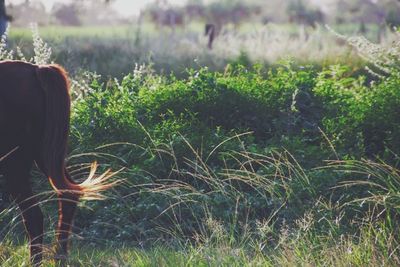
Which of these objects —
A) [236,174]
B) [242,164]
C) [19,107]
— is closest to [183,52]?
[236,174]

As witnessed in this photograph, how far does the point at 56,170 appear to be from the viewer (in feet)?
19.9

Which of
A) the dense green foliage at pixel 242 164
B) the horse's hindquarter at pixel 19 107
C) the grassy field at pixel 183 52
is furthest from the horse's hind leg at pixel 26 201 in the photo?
the grassy field at pixel 183 52

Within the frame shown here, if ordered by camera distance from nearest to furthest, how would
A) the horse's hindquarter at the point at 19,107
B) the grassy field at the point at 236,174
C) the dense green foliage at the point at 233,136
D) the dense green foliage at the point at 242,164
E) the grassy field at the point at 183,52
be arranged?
1. the horse's hindquarter at the point at 19,107
2. the grassy field at the point at 236,174
3. the dense green foliage at the point at 242,164
4. the dense green foliage at the point at 233,136
5. the grassy field at the point at 183,52

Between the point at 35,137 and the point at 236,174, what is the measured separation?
2191 mm

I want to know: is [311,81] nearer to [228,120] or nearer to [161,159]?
[228,120]

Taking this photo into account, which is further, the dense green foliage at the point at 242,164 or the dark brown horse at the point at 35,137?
the dense green foliage at the point at 242,164

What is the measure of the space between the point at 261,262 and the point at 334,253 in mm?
490

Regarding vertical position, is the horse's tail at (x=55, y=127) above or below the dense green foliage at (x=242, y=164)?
above

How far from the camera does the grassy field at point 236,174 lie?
6.11m

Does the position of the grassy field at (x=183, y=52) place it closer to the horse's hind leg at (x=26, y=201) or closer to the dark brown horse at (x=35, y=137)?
the dark brown horse at (x=35, y=137)

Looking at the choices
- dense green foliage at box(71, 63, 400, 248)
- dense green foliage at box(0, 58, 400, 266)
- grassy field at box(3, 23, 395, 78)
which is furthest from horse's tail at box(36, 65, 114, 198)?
grassy field at box(3, 23, 395, 78)

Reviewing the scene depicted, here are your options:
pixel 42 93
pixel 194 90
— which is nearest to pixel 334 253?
pixel 42 93

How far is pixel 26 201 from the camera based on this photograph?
235 inches

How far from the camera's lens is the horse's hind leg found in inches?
234
